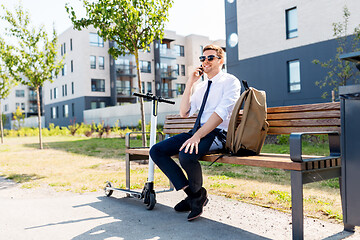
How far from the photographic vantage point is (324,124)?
3.15 metres

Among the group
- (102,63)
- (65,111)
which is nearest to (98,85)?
(102,63)

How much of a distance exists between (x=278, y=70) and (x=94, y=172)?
14.9 meters

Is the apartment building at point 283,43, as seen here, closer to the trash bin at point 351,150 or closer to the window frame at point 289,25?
the window frame at point 289,25

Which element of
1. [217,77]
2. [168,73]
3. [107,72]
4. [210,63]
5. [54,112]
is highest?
[168,73]

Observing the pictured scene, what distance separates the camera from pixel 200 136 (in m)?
3.40

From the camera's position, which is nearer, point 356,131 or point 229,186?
point 356,131

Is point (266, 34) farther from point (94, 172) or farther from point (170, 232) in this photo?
point (170, 232)

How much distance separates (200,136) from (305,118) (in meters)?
1.03

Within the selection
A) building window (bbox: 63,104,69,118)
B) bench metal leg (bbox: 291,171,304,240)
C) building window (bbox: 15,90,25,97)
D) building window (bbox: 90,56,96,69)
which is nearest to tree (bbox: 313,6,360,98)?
bench metal leg (bbox: 291,171,304,240)

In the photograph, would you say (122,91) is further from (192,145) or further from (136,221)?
(192,145)

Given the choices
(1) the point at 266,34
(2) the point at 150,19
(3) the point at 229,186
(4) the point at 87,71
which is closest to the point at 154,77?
(4) the point at 87,71

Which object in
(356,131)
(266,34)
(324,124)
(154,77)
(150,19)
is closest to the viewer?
(356,131)

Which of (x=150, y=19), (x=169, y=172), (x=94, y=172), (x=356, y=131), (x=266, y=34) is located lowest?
(x=94, y=172)

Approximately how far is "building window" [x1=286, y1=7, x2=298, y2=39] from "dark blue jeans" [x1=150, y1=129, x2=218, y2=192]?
55.8 ft
